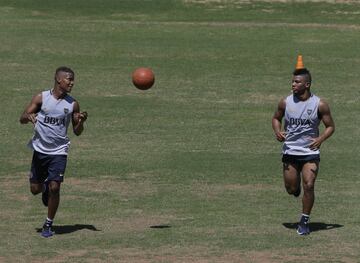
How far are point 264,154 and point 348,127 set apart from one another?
320cm

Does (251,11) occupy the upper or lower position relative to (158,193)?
upper

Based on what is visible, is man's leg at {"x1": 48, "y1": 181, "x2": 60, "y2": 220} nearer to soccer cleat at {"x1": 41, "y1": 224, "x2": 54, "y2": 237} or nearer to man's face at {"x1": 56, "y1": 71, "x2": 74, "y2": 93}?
soccer cleat at {"x1": 41, "y1": 224, "x2": 54, "y2": 237}

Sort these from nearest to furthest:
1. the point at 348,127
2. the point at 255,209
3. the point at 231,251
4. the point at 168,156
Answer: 1. the point at 231,251
2. the point at 255,209
3. the point at 168,156
4. the point at 348,127

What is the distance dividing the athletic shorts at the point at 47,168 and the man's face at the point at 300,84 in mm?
3309

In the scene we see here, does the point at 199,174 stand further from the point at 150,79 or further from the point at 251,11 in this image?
the point at 251,11

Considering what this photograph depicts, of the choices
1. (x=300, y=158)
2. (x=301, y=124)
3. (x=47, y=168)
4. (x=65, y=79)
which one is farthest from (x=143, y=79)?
(x=300, y=158)

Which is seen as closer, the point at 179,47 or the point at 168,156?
the point at 168,156

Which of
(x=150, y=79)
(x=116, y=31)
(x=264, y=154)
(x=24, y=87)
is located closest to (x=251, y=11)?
(x=116, y=31)

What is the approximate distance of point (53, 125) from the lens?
16.2 meters

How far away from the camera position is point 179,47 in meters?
33.0

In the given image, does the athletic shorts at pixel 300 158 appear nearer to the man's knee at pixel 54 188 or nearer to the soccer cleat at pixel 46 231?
the man's knee at pixel 54 188

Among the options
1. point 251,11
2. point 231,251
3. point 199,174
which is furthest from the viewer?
point 251,11

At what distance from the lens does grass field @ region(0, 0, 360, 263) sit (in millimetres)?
15930

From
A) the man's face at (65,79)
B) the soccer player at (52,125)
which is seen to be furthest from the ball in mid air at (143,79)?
the man's face at (65,79)
